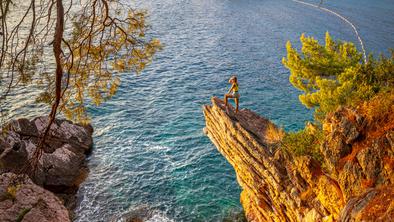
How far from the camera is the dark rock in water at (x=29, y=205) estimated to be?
883 inches

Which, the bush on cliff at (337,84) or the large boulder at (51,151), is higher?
the bush on cliff at (337,84)

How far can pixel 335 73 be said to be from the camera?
29.0 metres

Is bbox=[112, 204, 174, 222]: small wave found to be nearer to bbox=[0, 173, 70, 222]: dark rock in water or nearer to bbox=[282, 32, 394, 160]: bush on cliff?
bbox=[0, 173, 70, 222]: dark rock in water

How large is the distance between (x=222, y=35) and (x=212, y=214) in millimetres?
49728

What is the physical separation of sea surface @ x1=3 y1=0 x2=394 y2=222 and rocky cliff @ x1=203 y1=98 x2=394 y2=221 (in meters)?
6.42

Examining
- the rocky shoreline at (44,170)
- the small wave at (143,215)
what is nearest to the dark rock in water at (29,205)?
the rocky shoreline at (44,170)

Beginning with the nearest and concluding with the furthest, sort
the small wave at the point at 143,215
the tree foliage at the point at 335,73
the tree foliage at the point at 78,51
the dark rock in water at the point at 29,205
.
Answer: the tree foliage at the point at 78,51 < the dark rock in water at the point at 29,205 < the tree foliage at the point at 335,73 < the small wave at the point at 143,215

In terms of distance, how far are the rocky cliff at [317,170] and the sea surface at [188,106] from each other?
6.42 m

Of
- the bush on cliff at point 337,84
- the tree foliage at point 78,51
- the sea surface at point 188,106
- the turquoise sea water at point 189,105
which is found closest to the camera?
the tree foliage at point 78,51

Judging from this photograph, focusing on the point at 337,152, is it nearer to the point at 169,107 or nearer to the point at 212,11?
the point at 169,107

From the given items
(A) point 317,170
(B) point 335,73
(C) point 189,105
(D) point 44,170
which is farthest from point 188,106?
(A) point 317,170

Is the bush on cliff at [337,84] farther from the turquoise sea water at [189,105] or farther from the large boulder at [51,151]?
the large boulder at [51,151]

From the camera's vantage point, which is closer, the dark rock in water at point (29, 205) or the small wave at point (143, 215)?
the dark rock in water at point (29, 205)

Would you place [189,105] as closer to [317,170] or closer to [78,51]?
[317,170]
